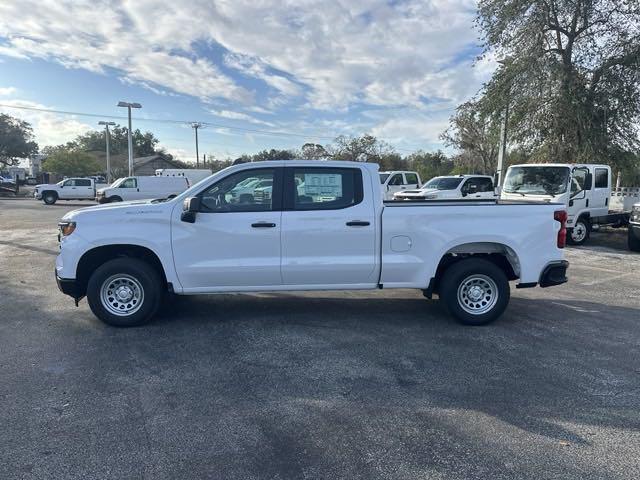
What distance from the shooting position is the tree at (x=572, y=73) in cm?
1598

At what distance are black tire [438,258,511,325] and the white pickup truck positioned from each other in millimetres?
15

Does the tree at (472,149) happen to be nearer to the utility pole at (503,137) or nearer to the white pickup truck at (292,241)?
the utility pole at (503,137)

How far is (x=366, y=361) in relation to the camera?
4406mm

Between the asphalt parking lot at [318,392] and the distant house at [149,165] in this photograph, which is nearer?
the asphalt parking lot at [318,392]

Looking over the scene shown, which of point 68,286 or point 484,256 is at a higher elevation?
point 484,256

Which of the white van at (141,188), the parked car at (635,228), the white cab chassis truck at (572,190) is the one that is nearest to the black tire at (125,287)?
the white cab chassis truck at (572,190)

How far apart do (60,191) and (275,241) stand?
3131cm

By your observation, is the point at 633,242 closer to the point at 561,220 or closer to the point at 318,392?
the point at 561,220

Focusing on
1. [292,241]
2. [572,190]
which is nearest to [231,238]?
[292,241]

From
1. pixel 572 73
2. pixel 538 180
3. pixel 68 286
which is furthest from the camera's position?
pixel 572 73

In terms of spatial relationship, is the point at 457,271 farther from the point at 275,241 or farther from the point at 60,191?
the point at 60,191

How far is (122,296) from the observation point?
5.27 meters

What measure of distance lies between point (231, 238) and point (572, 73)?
16211 mm

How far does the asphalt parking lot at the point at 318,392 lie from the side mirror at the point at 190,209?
4.32ft
